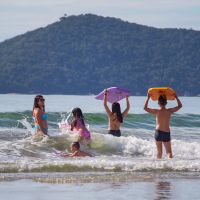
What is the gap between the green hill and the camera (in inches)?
4601

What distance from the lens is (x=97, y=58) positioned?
454 feet

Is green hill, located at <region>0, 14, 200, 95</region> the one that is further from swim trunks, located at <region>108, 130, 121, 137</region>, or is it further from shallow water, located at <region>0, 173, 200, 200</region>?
shallow water, located at <region>0, 173, 200, 200</region>

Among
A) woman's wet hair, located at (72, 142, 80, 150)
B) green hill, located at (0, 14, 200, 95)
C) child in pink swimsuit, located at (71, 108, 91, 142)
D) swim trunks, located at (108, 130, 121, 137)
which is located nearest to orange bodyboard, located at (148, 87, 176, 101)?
child in pink swimsuit, located at (71, 108, 91, 142)

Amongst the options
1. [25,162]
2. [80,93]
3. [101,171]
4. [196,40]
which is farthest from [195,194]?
[196,40]

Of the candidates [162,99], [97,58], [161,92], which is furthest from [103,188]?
[97,58]

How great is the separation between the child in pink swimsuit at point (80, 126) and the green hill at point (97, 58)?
89.8 metres

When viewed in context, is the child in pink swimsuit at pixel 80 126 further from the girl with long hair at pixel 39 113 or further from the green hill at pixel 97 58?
the green hill at pixel 97 58

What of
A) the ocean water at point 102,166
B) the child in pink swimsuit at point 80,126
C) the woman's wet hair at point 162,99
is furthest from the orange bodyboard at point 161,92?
the child in pink swimsuit at point 80,126

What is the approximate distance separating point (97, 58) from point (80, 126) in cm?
12133

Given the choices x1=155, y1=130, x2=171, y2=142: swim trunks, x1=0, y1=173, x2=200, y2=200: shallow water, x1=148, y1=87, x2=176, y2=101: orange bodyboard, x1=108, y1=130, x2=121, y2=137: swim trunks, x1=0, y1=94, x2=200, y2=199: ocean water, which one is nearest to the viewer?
x1=0, y1=173, x2=200, y2=200: shallow water

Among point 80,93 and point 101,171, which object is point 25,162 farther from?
point 80,93

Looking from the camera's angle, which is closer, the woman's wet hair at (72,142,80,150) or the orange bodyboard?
the orange bodyboard

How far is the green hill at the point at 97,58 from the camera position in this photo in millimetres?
116875

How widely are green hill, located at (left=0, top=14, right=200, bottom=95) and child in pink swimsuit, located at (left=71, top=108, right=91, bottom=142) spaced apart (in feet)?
295
